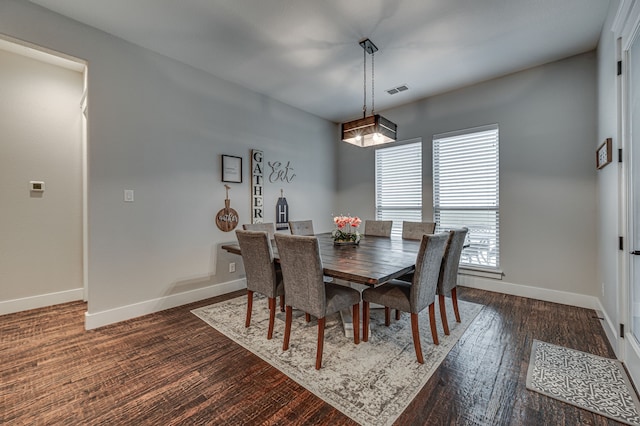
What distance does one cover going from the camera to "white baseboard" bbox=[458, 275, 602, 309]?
309 cm

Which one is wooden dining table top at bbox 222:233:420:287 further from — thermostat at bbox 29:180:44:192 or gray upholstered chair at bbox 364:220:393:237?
thermostat at bbox 29:180:44:192

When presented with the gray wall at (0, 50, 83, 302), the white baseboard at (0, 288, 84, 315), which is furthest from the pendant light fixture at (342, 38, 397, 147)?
the white baseboard at (0, 288, 84, 315)

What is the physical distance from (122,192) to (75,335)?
140cm

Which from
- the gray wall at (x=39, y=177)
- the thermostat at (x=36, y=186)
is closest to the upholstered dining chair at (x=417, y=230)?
the gray wall at (x=39, y=177)

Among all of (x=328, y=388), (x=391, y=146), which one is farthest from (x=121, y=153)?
(x=391, y=146)

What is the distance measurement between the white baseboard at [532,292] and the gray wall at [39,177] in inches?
205

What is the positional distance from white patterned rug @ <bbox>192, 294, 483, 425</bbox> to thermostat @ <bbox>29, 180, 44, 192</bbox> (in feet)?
7.51

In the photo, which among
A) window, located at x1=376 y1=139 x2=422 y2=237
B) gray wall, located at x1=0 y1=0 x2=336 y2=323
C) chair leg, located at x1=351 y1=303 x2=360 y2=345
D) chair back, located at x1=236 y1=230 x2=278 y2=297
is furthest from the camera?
window, located at x1=376 y1=139 x2=422 y2=237

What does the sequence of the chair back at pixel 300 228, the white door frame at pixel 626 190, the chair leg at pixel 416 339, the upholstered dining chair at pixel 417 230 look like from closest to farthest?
the white door frame at pixel 626 190 < the chair leg at pixel 416 339 < the upholstered dining chair at pixel 417 230 < the chair back at pixel 300 228

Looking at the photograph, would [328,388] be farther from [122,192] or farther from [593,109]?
[593,109]

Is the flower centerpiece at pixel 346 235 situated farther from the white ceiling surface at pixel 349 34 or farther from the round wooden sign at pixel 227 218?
the white ceiling surface at pixel 349 34

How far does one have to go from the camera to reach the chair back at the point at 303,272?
1914mm

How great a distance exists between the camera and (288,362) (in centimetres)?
205

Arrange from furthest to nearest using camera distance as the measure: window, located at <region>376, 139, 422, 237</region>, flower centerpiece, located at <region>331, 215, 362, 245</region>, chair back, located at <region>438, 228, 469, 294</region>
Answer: window, located at <region>376, 139, 422, 237</region> < flower centerpiece, located at <region>331, 215, 362, 245</region> < chair back, located at <region>438, 228, 469, 294</region>
